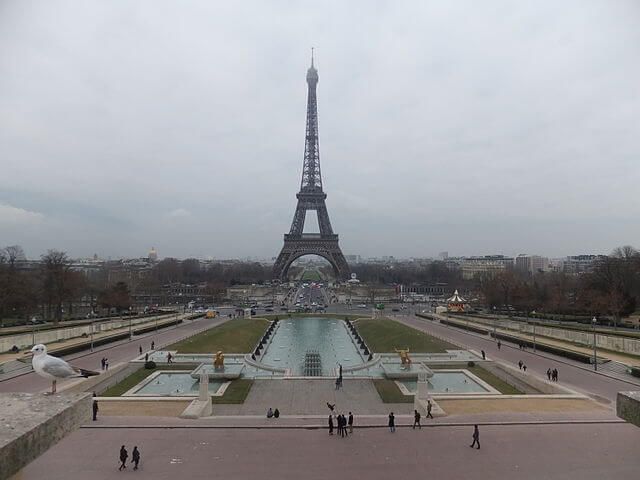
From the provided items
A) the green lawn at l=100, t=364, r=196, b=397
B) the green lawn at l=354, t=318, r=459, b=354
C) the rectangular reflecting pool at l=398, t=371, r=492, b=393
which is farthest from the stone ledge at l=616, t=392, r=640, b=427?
the green lawn at l=354, t=318, r=459, b=354

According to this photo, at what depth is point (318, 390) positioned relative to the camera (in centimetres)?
2258

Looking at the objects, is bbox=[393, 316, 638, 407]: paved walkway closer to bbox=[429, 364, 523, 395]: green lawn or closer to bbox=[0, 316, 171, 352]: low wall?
bbox=[429, 364, 523, 395]: green lawn

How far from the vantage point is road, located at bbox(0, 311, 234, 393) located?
22906mm

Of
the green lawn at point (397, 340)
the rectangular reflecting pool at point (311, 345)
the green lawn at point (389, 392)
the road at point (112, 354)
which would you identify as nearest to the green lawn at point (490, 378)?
the green lawn at point (397, 340)

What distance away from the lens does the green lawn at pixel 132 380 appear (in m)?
22.8

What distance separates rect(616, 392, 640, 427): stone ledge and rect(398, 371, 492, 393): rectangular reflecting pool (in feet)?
46.6

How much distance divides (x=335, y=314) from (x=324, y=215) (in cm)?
4313

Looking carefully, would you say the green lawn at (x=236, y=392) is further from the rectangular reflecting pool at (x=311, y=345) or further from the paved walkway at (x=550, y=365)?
the paved walkway at (x=550, y=365)

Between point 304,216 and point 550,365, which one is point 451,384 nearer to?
point 550,365

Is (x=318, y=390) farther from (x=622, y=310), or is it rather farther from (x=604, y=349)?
(x=622, y=310)

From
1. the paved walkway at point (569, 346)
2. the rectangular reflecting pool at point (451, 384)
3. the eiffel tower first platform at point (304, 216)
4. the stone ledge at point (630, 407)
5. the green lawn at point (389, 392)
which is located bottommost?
the rectangular reflecting pool at point (451, 384)

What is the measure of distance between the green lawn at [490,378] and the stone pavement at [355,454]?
23.4 feet

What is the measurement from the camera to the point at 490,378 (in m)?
25.7

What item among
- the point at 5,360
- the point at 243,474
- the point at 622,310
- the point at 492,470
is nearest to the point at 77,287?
the point at 5,360
